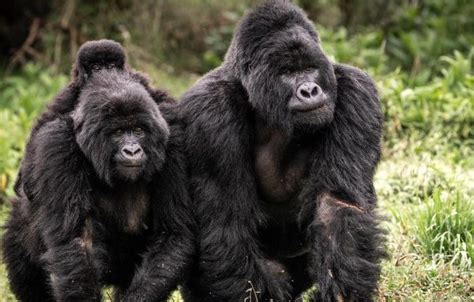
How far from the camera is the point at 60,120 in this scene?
544 centimetres

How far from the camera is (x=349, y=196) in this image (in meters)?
5.16

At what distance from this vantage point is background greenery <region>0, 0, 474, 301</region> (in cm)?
601

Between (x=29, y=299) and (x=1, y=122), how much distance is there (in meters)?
4.19

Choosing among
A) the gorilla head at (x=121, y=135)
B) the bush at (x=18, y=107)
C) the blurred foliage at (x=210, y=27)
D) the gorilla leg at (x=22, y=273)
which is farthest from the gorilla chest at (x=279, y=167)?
the blurred foliage at (x=210, y=27)

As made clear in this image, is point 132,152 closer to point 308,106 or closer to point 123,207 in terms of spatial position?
point 123,207

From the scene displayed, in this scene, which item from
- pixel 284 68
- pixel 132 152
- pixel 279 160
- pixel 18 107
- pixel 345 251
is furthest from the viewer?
pixel 18 107

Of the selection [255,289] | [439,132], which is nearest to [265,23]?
[255,289]

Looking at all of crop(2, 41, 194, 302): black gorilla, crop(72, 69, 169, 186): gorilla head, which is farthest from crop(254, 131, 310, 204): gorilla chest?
crop(72, 69, 169, 186): gorilla head

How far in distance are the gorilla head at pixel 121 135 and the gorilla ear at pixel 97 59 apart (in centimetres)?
40

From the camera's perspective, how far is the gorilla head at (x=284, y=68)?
5203 millimetres

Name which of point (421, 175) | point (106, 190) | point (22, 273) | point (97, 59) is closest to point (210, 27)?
point (421, 175)

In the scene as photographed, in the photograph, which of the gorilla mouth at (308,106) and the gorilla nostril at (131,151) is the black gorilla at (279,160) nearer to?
the gorilla mouth at (308,106)

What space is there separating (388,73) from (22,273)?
21.1ft

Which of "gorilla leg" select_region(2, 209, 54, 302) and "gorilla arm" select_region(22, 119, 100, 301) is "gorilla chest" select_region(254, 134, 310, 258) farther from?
"gorilla leg" select_region(2, 209, 54, 302)
